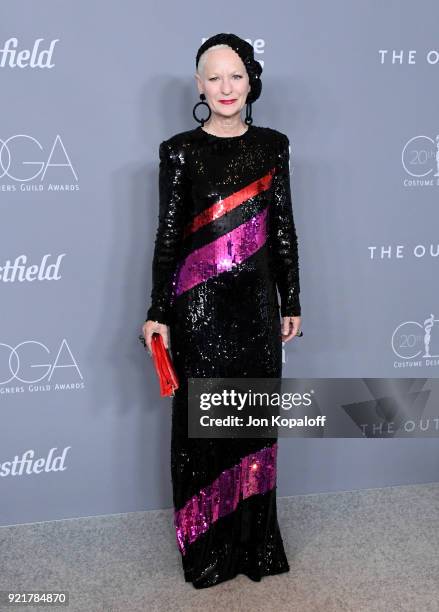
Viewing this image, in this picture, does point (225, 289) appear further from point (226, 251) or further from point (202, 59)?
point (202, 59)

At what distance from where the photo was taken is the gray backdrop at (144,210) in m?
2.31

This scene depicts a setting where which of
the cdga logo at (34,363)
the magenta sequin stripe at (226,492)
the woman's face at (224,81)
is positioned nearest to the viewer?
the woman's face at (224,81)

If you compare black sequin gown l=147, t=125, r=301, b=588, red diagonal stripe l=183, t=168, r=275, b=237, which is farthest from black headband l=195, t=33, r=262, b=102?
red diagonal stripe l=183, t=168, r=275, b=237

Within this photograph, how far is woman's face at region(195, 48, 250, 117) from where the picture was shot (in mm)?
1940

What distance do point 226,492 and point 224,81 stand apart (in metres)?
1.31

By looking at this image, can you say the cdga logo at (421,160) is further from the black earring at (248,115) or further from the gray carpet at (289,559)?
the gray carpet at (289,559)

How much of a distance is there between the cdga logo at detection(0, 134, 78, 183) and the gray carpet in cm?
134

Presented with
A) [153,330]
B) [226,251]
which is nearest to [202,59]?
[226,251]

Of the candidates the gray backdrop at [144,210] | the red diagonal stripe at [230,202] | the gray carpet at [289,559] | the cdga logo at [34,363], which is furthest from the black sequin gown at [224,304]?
the cdga logo at [34,363]

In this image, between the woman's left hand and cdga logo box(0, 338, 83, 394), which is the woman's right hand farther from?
cdga logo box(0, 338, 83, 394)

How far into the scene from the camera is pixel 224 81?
6.39 ft

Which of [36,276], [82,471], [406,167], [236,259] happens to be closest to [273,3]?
[406,167]

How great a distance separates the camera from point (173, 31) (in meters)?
2.33

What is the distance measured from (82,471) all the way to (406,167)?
5.79 feet
